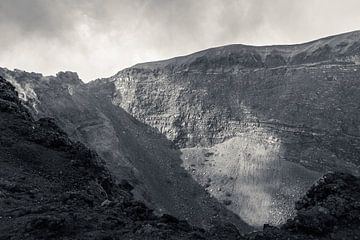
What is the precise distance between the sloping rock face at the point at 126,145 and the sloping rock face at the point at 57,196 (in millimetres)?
39628

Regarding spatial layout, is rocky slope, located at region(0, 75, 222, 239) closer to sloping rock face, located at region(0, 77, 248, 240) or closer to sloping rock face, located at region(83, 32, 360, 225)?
sloping rock face, located at region(0, 77, 248, 240)

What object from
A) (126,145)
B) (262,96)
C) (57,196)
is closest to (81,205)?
(57,196)

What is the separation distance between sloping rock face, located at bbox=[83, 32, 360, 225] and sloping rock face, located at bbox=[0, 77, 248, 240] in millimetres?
44839

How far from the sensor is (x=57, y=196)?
2331 centimetres

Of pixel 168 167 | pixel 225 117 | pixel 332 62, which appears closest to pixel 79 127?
pixel 168 167

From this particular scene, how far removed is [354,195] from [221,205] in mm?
55407

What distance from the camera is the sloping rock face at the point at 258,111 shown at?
7975cm

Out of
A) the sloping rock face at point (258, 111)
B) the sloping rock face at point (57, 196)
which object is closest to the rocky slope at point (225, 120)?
the sloping rock face at point (258, 111)

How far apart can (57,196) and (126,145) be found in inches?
2743

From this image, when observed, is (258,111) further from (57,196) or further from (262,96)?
(57,196)

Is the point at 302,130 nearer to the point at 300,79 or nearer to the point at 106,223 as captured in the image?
the point at 300,79

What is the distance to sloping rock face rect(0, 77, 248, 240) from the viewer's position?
1831cm

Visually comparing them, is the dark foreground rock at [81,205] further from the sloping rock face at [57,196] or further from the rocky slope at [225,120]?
the rocky slope at [225,120]

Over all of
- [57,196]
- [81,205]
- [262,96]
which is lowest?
[81,205]
